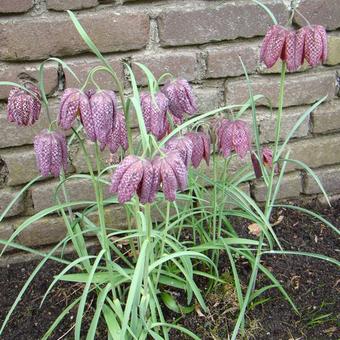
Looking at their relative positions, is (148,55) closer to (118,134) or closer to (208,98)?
(208,98)

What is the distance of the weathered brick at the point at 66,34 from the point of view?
4.67ft

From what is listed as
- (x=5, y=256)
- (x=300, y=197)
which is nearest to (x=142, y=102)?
(x=5, y=256)

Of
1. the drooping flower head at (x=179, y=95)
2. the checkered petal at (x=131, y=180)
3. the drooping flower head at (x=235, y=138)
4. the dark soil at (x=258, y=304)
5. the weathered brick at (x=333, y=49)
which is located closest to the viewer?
the checkered petal at (x=131, y=180)

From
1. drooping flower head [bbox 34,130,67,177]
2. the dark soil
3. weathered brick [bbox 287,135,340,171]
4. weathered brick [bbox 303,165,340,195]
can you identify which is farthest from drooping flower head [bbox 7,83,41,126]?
weathered brick [bbox 303,165,340,195]

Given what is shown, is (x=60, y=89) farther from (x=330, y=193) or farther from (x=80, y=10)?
(x=330, y=193)

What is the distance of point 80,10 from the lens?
57.6 inches

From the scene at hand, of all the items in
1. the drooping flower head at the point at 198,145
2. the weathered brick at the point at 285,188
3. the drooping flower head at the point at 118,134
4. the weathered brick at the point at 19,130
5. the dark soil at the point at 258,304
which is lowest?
the dark soil at the point at 258,304

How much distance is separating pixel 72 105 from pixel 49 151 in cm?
15

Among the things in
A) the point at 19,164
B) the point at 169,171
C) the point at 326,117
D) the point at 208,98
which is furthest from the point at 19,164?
the point at 326,117

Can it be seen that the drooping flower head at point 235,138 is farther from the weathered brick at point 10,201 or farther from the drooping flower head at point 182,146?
the weathered brick at point 10,201

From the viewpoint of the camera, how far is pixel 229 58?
1.62 metres

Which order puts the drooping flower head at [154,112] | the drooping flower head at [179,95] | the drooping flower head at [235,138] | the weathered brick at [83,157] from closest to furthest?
the drooping flower head at [154,112]
the drooping flower head at [179,95]
the drooping flower head at [235,138]
the weathered brick at [83,157]

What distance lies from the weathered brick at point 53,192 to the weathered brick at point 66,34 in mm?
414

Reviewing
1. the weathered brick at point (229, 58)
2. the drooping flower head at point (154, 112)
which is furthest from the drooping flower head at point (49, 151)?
the weathered brick at point (229, 58)
